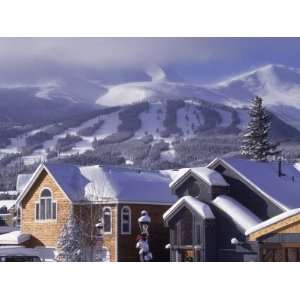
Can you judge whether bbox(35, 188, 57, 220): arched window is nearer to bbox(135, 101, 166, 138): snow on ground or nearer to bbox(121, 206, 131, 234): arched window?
bbox(121, 206, 131, 234): arched window

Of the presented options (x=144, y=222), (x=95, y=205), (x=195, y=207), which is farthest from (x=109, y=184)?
(x=195, y=207)

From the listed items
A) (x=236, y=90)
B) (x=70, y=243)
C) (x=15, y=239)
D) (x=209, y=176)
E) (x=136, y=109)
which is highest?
(x=136, y=109)

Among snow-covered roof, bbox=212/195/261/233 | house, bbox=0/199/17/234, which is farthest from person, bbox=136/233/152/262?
house, bbox=0/199/17/234

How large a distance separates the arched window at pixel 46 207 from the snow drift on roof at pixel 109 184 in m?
0.68

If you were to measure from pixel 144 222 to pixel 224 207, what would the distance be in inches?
107

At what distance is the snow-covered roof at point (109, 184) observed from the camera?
25.9 m

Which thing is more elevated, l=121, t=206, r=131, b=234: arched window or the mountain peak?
the mountain peak

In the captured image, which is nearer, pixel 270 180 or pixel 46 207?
pixel 270 180

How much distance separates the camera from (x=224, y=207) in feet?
75.8

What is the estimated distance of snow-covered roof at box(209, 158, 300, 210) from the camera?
23.1 m

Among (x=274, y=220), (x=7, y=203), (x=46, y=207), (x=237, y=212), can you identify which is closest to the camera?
(x=274, y=220)

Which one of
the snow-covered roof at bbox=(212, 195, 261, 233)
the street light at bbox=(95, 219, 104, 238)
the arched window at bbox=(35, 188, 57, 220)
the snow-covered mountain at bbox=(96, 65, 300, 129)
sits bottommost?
the street light at bbox=(95, 219, 104, 238)

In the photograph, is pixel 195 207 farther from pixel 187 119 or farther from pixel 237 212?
pixel 187 119
